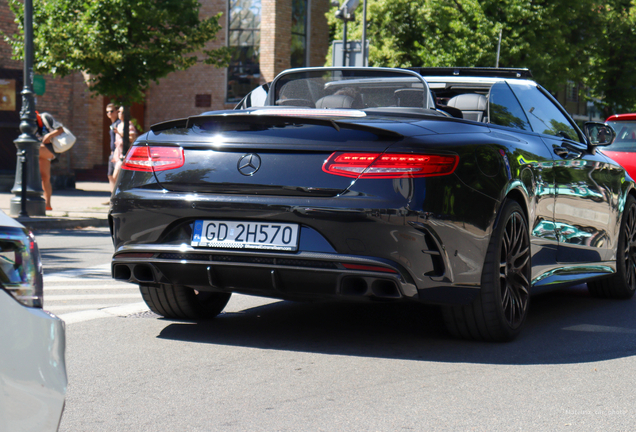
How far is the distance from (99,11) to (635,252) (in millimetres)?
13728

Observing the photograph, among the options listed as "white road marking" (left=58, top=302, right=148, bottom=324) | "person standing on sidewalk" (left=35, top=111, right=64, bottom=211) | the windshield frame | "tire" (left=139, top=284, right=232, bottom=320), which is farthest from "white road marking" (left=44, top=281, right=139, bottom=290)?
"person standing on sidewalk" (left=35, top=111, right=64, bottom=211)

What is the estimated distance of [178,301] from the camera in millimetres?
5242

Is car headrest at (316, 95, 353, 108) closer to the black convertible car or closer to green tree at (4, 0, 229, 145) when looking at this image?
the black convertible car

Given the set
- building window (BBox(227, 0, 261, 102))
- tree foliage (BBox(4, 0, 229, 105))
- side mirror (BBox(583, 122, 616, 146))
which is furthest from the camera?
building window (BBox(227, 0, 261, 102))

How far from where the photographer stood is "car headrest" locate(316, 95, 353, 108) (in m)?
5.39

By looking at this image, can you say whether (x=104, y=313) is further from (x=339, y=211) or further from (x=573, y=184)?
(x=573, y=184)

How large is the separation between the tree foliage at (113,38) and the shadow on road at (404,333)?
13.2m

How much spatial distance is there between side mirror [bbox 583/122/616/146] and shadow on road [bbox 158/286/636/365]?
4.27 ft

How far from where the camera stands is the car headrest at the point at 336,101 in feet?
A: 17.7

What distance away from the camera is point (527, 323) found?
5.59 meters

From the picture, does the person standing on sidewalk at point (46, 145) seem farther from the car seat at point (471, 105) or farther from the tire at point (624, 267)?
the car seat at point (471, 105)

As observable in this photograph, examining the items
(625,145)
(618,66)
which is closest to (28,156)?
(625,145)

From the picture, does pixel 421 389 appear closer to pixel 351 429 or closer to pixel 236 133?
pixel 351 429

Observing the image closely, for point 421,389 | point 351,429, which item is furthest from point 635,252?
point 351,429
